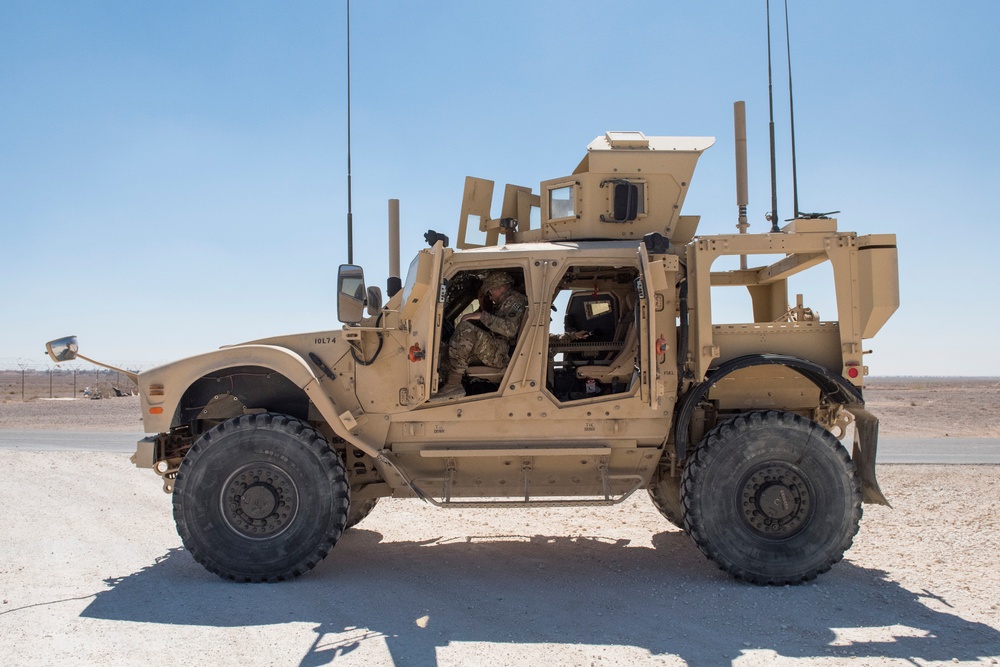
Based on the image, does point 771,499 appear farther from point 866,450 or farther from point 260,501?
point 260,501

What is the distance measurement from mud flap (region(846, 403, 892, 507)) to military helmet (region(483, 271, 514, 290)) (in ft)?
9.14

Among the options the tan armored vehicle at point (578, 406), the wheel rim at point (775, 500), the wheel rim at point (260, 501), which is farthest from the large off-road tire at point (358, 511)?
the wheel rim at point (775, 500)

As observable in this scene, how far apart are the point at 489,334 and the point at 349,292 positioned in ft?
3.73

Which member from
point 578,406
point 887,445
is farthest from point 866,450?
point 887,445

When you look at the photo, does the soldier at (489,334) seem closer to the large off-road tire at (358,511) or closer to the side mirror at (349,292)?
the side mirror at (349,292)

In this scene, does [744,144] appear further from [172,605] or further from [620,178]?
[172,605]

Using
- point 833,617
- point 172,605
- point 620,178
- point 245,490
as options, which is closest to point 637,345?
point 620,178

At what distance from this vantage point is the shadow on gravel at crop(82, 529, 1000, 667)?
4.34 meters

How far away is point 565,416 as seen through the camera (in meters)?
5.79

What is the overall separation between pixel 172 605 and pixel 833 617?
4306 mm

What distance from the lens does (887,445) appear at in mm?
14562

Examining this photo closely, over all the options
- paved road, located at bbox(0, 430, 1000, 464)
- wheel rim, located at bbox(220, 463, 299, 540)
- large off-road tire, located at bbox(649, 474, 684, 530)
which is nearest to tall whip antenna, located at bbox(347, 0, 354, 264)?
wheel rim, located at bbox(220, 463, 299, 540)

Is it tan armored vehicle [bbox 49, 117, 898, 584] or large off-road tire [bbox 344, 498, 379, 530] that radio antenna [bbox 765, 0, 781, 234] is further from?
large off-road tire [bbox 344, 498, 379, 530]

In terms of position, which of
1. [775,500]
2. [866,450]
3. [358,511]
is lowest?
[358,511]
